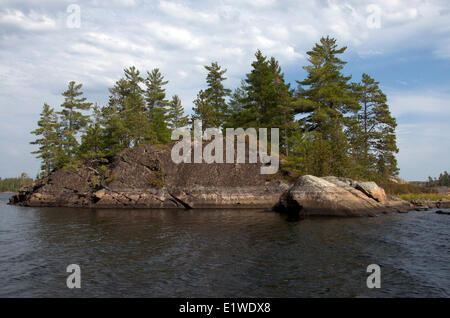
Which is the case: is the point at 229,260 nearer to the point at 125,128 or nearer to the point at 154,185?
the point at 154,185

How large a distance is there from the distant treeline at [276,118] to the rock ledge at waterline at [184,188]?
14.8ft

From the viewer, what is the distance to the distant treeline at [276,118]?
43.1 meters

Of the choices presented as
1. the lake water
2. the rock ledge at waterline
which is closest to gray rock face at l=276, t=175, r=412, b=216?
the rock ledge at waterline

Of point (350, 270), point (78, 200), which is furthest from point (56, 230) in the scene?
point (78, 200)

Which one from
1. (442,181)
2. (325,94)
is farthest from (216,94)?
(442,181)

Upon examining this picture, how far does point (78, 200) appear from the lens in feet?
140

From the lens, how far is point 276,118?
4806 cm

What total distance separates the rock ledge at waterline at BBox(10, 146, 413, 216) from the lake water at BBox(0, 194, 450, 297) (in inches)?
281

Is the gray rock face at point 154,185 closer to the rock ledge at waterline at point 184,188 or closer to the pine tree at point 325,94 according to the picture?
the rock ledge at waterline at point 184,188

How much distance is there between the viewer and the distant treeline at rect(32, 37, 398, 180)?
4309 centimetres

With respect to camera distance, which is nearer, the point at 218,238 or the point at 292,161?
the point at 218,238

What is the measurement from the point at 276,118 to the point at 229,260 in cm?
3816
